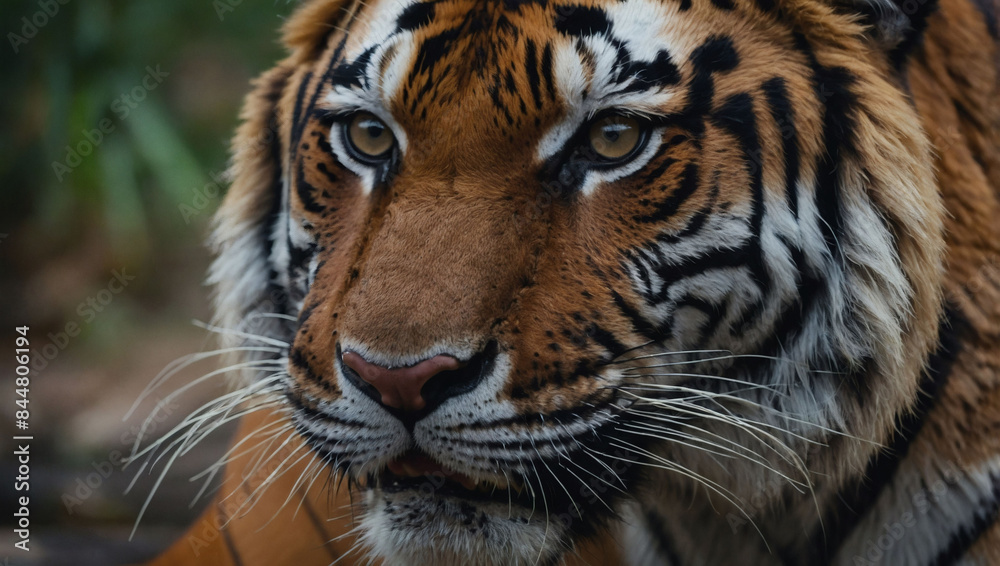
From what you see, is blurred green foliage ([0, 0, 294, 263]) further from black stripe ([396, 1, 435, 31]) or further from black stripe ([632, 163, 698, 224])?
black stripe ([632, 163, 698, 224])

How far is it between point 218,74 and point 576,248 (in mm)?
2802

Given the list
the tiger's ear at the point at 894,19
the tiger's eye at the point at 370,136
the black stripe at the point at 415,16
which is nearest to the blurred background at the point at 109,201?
the tiger's eye at the point at 370,136

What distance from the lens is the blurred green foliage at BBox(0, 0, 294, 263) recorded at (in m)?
2.84

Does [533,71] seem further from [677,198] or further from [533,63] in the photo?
[677,198]

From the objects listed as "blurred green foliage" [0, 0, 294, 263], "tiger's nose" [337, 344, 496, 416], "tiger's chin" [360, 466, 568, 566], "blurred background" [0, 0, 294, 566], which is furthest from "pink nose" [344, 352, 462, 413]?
"blurred green foliage" [0, 0, 294, 263]

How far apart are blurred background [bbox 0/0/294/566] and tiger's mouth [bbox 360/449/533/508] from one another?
5.05 ft

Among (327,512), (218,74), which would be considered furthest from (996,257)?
(218,74)

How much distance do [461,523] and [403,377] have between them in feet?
0.64

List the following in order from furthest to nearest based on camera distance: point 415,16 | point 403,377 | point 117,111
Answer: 1. point 117,111
2. point 415,16
3. point 403,377

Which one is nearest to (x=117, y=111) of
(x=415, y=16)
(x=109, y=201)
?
(x=109, y=201)

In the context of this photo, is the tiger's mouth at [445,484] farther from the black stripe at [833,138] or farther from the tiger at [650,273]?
the black stripe at [833,138]

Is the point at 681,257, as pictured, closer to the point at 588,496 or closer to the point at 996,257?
the point at 588,496

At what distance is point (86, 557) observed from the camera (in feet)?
6.13

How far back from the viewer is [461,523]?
915 millimetres
